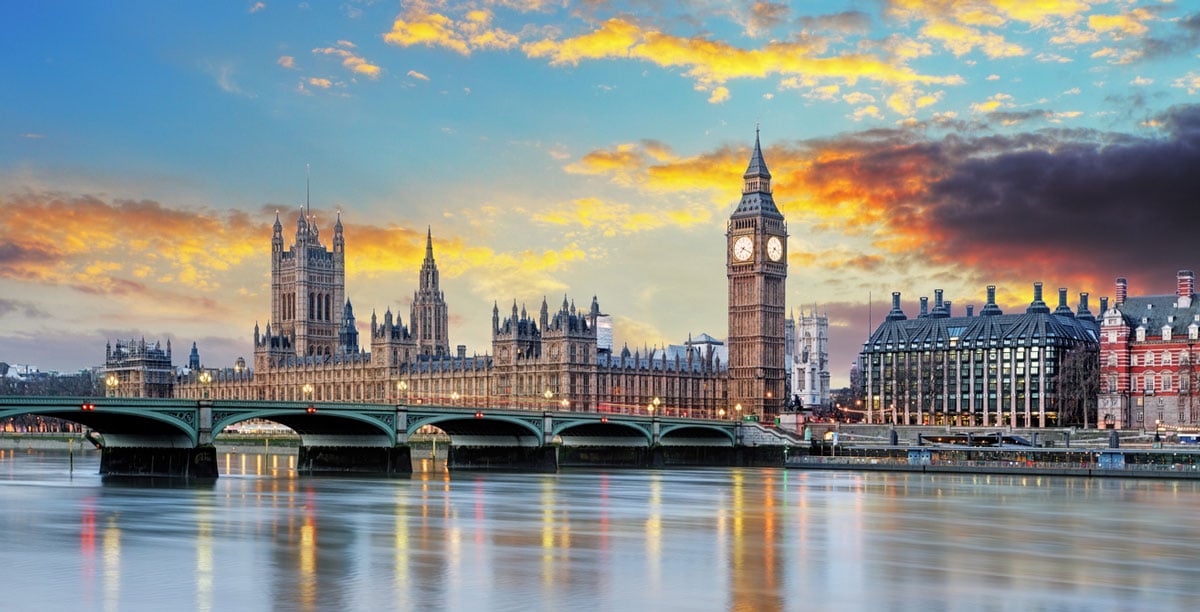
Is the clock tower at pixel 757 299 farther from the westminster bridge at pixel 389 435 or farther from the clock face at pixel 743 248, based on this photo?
the westminster bridge at pixel 389 435

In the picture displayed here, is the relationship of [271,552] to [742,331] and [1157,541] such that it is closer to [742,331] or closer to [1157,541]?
[1157,541]

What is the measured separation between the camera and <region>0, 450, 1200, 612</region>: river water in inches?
1228

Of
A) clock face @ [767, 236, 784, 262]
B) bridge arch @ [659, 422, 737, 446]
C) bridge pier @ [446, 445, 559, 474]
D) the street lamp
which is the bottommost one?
bridge pier @ [446, 445, 559, 474]

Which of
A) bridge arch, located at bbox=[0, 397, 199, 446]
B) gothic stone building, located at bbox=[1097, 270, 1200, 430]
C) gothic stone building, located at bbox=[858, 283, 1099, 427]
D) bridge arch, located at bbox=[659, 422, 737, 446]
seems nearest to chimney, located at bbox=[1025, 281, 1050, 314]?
gothic stone building, located at bbox=[858, 283, 1099, 427]

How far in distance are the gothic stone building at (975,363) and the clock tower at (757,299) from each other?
18.2 metres

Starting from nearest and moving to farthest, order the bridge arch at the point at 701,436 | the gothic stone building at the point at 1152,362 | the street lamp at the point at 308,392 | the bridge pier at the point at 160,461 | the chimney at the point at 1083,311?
the bridge pier at the point at 160,461 → the street lamp at the point at 308,392 → the bridge arch at the point at 701,436 → the gothic stone building at the point at 1152,362 → the chimney at the point at 1083,311

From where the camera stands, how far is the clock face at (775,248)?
149 m

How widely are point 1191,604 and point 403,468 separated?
65.0 metres

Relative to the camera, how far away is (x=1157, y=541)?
45.5m

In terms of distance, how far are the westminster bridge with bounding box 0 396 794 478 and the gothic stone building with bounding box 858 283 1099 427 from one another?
4130cm

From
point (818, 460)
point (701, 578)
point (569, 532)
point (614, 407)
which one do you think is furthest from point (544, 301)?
point (701, 578)

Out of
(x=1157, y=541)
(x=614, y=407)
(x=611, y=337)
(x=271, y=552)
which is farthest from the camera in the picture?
(x=611, y=337)

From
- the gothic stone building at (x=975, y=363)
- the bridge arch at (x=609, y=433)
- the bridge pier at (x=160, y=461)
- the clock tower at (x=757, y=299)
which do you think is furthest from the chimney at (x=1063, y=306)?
the bridge pier at (x=160, y=461)

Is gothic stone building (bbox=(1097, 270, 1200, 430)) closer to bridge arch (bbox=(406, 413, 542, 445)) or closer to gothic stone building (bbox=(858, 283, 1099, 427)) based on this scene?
gothic stone building (bbox=(858, 283, 1099, 427))
